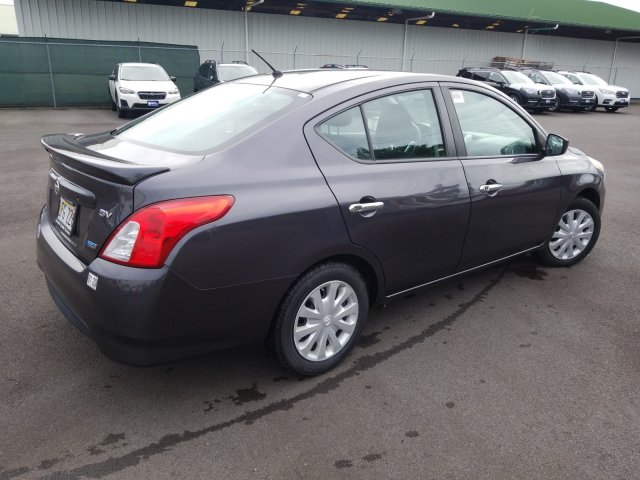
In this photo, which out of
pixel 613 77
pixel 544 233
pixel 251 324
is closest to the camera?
pixel 251 324

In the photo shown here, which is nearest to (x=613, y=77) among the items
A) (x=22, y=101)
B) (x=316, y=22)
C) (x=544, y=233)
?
(x=316, y=22)

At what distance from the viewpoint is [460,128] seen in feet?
11.5

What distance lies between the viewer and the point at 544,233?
4242mm

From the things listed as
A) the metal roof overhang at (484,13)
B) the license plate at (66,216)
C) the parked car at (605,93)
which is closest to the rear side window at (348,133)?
the license plate at (66,216)

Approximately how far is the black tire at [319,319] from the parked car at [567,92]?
861 inches

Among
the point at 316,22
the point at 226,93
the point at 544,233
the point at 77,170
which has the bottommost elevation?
the point at 544,233

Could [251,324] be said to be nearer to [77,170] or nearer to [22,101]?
[77,170]

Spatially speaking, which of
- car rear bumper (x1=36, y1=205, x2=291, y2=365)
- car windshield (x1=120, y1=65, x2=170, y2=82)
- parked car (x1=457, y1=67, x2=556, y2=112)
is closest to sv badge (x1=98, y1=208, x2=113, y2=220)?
car rear bumper (x1=36, y1=205, x2=291, y2=365)

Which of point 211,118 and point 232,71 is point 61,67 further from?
point 211,118

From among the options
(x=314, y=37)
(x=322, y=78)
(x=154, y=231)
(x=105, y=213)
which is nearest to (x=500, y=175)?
(x=322, y=78)

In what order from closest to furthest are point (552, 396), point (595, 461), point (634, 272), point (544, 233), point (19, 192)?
point (595, 461), point (552, 396), point (544, 233), point (634, 272), point (19, 192)

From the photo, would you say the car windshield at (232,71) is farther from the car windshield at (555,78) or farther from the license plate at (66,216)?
the license plate at (66,216)

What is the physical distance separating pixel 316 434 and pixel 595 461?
4.22ft

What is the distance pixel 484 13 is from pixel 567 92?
→ 8.18 m
